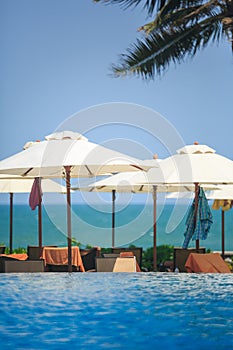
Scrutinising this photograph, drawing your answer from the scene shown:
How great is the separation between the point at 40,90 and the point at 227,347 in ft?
152

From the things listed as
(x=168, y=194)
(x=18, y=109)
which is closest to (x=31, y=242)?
(x=18, y=109)

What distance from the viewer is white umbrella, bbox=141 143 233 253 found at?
1032 centimetres

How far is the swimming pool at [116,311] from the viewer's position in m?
6.33

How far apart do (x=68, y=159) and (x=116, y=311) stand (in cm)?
256

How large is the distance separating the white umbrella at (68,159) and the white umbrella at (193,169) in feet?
2.46

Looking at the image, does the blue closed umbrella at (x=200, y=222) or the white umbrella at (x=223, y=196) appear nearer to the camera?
the blue closed umbrella at (x=200, y=222)

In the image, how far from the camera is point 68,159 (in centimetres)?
937

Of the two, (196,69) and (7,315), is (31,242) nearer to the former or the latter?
(196,69)

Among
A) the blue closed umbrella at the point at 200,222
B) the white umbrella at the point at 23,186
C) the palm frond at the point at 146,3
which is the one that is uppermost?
the palm frond at the point at 146,3

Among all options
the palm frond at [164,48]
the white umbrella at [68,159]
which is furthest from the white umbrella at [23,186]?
the white umbrella at [68,159]

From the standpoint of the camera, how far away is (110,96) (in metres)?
53.1

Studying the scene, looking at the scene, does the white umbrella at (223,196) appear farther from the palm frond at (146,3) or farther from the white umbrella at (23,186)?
the palm frond at (146,3)

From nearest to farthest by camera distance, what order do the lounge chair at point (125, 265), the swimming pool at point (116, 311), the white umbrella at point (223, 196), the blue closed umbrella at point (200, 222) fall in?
the swimming pool at point (116, 311), the lounge chair at point (125, 265), the blue closed umbrella at point (200, 222), the white umbrella at point (223, 196)

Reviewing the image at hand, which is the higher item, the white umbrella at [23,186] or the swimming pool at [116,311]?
the white umbrella at [23,186]
